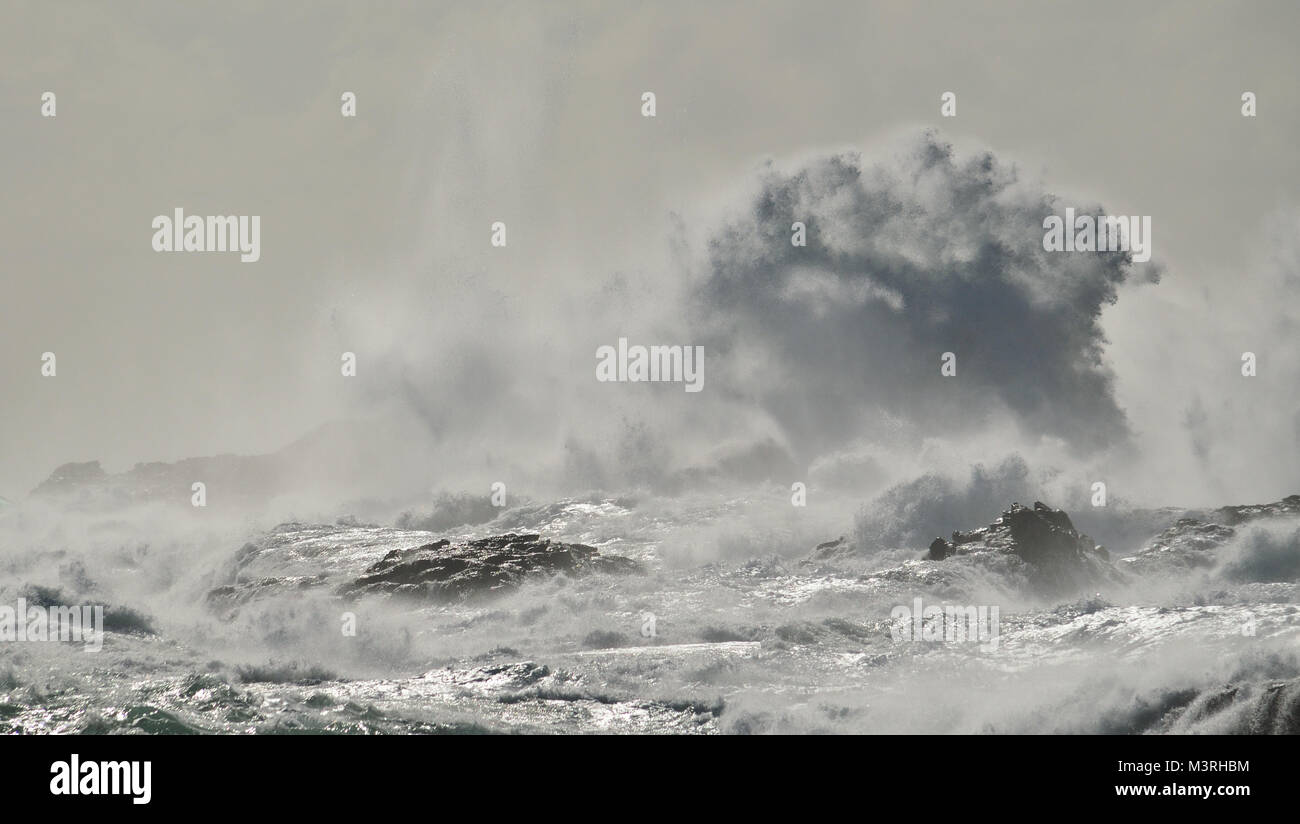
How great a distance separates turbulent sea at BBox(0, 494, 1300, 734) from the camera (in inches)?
2972

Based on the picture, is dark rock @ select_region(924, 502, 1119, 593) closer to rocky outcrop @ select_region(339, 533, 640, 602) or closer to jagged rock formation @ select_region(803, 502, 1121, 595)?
jagged rock formation @ select_region(803, 502, 1121, 595)

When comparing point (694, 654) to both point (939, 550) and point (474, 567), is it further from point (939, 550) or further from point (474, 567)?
point (939, 550)

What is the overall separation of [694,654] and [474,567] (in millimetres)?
52590

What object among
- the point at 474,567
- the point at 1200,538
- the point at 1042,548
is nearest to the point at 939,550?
the point at 1042,548

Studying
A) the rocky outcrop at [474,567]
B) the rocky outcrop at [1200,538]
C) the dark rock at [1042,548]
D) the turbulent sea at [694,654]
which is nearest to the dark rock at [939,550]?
the dark rock at [1042,548]

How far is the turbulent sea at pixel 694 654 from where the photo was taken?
75500mm

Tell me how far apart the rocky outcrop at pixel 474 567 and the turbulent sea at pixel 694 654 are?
9.51 feet

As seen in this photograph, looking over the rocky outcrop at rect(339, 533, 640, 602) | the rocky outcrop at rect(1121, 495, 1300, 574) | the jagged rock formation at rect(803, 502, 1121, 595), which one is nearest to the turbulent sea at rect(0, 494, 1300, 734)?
the rocky outcrop at rect(1121, 495, 1300, 574)

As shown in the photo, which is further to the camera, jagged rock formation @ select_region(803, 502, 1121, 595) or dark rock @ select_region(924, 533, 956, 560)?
dark rock @ select_region(924, 533, 956, 560)

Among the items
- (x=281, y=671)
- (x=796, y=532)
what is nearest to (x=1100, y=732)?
(x=281, y=671)

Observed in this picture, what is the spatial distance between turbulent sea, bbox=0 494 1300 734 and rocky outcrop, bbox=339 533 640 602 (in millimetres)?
2899
